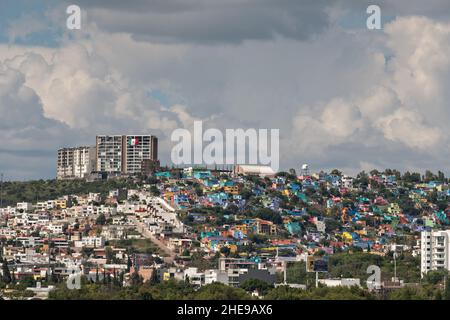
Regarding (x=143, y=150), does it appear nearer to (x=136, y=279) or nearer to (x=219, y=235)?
(x=219, y=235)

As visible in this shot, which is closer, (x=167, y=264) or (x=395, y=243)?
(x=167, y=264)

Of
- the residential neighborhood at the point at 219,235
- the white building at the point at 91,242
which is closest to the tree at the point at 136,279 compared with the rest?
the residential neighborhood at the point at 219,235

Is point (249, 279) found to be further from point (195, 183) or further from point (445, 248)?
point (195, 183)

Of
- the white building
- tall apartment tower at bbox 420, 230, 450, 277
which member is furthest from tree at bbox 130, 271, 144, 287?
the white building

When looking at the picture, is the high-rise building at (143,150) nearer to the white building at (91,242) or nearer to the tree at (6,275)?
the white building at (91,242)

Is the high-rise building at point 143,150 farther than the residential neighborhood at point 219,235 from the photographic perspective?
Yes

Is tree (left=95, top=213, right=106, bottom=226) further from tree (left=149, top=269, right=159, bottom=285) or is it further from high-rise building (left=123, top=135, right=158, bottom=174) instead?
tree (left=149, top=269, right=159, bottom=285)

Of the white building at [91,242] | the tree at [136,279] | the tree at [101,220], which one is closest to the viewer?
the tree at [136,279]
